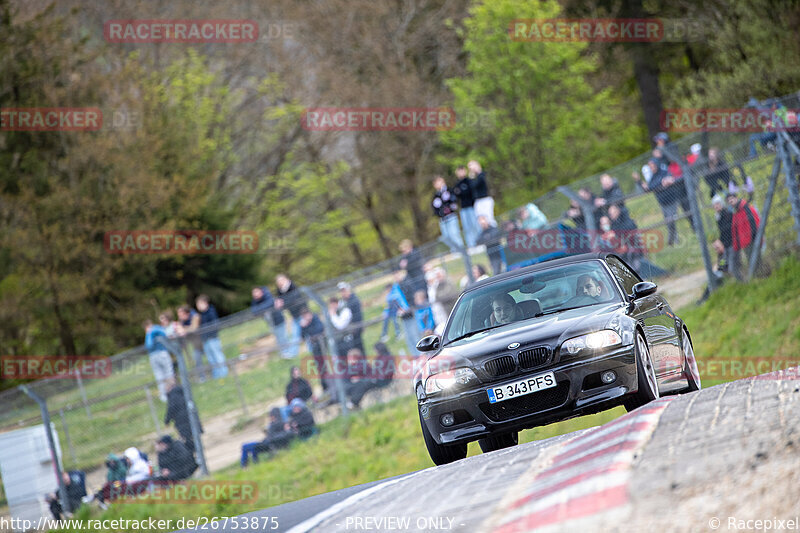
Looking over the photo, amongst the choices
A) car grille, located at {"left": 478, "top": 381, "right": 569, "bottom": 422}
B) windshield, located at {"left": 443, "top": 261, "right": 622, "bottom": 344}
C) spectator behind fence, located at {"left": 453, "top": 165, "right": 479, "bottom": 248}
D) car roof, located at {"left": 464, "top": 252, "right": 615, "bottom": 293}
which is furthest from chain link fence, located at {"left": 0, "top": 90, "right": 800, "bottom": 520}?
car grille, located at {"left": 478, "top": 381, "right": 569, "bottom": 422}

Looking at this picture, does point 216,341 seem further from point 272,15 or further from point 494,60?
point 272,15

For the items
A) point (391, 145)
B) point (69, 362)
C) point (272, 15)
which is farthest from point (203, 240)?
point (272, 15)

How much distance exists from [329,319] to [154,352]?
10.5 ft

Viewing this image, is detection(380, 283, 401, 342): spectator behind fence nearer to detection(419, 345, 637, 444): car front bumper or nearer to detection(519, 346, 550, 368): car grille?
detection(419, 345, 637, 444): car front bumper

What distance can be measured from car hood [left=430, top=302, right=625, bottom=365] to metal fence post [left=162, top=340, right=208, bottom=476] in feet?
30.5

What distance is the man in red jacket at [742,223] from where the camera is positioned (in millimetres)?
15969

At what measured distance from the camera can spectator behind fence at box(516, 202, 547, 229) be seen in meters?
17.6

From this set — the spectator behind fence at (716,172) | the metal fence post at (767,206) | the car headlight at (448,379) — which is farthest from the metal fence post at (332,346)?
the car headlight at (448,379)

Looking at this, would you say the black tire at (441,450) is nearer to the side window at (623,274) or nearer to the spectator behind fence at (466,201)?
the side window at (623,274)

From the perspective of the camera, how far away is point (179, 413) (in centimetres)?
1741

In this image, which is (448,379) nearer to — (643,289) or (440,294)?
(643,289)

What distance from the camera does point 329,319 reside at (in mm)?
17078

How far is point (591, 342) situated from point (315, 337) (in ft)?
31.7

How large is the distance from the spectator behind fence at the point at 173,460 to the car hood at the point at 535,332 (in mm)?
9338
